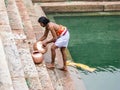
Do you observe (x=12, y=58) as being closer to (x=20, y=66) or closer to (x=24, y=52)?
(x=20, y=66)

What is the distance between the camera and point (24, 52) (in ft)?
23.6

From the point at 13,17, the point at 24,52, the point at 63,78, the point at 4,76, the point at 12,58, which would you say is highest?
the point at 4,76

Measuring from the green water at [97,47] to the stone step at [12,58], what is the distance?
238cm

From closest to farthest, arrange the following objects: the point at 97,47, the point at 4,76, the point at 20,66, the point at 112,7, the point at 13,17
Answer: the point at 4,76, the point at 20,66, the point at 13,17, the point at 97,47, the point at 112,7

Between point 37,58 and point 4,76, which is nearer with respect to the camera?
point 4,76

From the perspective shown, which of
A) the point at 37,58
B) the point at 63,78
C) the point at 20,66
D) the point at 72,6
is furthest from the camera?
the point at 72,6

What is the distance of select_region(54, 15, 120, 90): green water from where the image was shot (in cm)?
875

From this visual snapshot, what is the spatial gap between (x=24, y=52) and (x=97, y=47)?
12.9 ft

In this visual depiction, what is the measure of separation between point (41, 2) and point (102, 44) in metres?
3.54

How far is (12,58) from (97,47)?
4.74 metres

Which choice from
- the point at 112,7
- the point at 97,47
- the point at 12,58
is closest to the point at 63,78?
the point at 12,58

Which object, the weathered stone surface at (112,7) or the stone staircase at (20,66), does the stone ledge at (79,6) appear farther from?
the stone staircase at (20,66)

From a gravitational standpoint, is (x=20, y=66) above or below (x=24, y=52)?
above

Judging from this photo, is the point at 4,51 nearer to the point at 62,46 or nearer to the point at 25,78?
the point at 25,78
